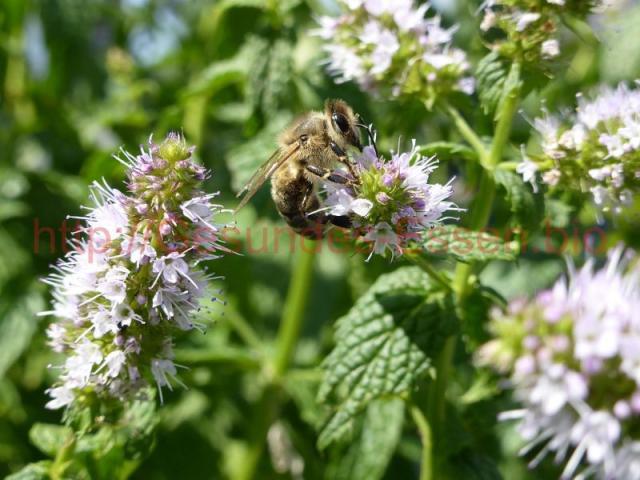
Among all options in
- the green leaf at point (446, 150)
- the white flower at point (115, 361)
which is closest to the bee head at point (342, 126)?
the green leaf at point (446, 150)

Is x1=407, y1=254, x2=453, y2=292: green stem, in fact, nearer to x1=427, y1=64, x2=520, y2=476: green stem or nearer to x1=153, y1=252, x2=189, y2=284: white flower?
x1=427, y1=64, x2=520, y2=476: green stem

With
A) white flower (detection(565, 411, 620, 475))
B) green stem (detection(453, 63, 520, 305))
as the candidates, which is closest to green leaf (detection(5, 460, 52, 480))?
green stem (detection(453, 63, 520, 305))

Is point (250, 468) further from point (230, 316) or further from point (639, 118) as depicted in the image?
point (639, 118)

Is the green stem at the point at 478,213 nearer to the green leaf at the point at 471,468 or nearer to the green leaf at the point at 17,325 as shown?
the green leaf at the point at 471,468

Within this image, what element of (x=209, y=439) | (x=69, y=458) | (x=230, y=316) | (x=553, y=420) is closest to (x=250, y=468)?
(x=209, y=439)

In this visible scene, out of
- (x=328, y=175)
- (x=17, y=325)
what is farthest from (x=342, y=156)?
(x=17, y=325)

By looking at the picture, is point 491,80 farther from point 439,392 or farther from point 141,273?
point 141,273

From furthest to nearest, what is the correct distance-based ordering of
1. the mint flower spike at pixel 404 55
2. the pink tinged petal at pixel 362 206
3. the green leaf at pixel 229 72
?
1. the green leaf at pixel 229 72
2. the mint flower spike at pixel 404 55
3. the pink tinged petal at pixel 362 206
